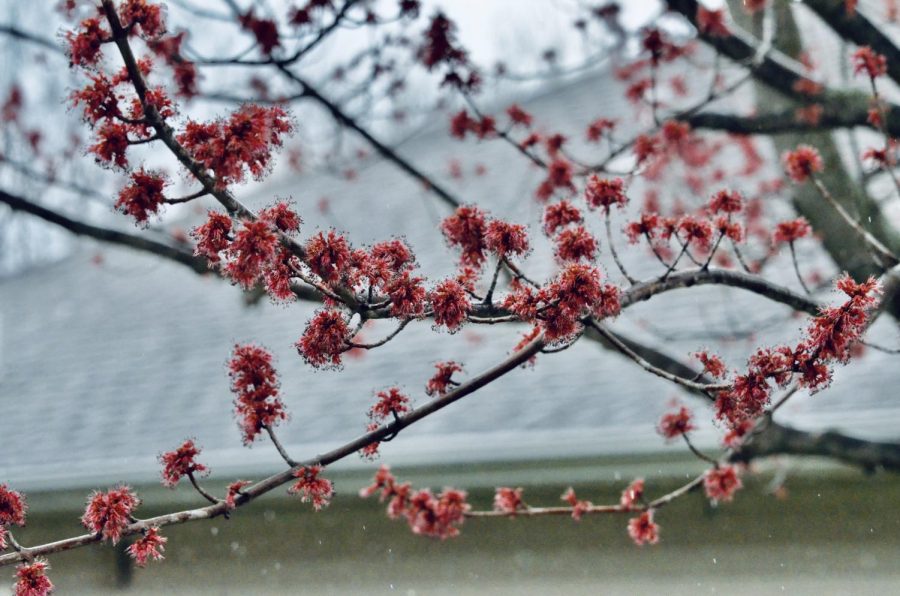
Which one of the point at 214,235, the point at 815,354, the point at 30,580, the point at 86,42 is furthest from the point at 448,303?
the point at 30,580

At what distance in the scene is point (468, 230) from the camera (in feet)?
6.14

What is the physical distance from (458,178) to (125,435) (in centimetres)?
312

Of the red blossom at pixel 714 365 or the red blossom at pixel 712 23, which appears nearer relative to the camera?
the red blossom at pixel 714 365

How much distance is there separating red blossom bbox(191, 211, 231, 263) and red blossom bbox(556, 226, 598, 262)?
0.61 m

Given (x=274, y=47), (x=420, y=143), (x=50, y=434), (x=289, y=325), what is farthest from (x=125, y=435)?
(x=420, y=143)

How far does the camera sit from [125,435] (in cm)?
593

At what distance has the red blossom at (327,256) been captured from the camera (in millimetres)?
1644

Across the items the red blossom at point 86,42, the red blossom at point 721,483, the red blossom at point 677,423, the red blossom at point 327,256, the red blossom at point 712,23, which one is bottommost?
the red blossom at point 721,483

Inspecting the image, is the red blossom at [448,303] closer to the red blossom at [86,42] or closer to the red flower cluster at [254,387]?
A: the red flower cluster at [254,387]

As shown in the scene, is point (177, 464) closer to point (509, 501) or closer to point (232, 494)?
point (232, 494)

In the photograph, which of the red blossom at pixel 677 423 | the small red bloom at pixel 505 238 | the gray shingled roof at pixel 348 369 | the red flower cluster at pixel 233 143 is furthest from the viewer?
the gray shingled roof at pixel 348 369

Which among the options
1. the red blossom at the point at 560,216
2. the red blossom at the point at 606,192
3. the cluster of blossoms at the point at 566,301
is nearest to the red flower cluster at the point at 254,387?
the cluster of blossoms at the point at 566,301

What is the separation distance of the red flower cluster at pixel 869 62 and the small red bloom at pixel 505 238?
146 cm

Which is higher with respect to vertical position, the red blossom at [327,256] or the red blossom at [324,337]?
the red blossom at [327,256]
